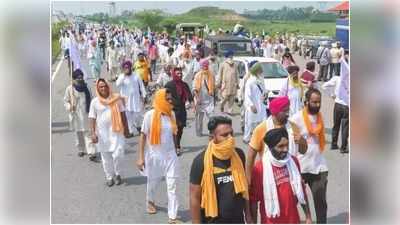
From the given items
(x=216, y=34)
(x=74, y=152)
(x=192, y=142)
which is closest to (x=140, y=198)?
(x=74, y=152)

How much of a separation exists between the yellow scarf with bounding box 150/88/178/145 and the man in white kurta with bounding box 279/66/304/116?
124 centimetres

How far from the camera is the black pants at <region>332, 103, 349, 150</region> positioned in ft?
20.7

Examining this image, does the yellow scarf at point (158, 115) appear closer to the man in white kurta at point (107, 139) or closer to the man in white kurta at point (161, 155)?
the man in white kurta at point (161, 155)

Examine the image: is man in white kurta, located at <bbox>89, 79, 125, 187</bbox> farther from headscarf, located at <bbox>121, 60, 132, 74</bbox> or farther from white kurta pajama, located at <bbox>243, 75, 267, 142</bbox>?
white kurta pajama, located at <bbox>243, 75, 267, 142</bbox>

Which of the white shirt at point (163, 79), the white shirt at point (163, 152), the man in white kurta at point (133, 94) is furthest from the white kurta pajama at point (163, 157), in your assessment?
the man in white kurta at point (133, 94)

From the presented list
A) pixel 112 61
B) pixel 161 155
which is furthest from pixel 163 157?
pixel 112 61

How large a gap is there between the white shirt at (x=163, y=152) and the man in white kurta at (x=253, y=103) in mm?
1621

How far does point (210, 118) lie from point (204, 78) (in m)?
2.42

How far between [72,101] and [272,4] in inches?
88.7

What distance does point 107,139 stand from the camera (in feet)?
22.9

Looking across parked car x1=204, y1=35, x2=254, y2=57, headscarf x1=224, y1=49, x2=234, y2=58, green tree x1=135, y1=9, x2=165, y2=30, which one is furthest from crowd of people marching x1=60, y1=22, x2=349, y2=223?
green tree x1=135, y1=9, x2=165, y2=30

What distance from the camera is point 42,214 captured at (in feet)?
18.9

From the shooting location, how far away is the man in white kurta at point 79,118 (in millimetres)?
7007

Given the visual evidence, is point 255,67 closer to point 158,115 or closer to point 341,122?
point 341,122
